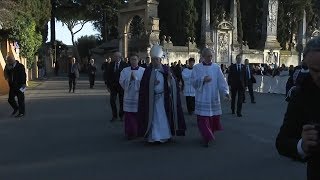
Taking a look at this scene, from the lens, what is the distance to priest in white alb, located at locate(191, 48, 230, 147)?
1073 centimetres

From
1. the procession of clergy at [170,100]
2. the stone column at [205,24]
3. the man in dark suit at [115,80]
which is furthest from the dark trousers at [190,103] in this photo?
the stone column at [205,24]

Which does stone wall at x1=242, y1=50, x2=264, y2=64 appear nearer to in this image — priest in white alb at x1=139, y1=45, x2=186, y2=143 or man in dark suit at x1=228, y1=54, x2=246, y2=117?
man in dark suit at x1=228, y1=54, x2=246, y2=117

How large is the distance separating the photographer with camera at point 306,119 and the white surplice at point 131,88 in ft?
28.9

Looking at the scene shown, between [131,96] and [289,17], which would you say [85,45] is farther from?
[131,96]

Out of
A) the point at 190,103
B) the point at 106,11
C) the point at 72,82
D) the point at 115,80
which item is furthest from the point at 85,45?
the point at 115,80

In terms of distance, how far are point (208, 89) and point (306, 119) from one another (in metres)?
8.03

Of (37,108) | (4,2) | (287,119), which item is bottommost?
(37,108)

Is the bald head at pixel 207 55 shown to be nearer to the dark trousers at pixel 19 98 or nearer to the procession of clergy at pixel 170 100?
the procession of clergy at pixel 170 100

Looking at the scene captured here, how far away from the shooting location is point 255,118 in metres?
15.5

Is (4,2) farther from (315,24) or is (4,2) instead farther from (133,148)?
Answer: (315,24)

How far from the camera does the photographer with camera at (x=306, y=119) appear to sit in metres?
2.77

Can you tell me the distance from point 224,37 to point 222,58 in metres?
1.69

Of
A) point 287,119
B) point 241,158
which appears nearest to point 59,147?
point 241,158

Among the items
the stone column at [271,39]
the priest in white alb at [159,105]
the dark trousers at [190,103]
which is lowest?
the dark trousers at [190,103]
